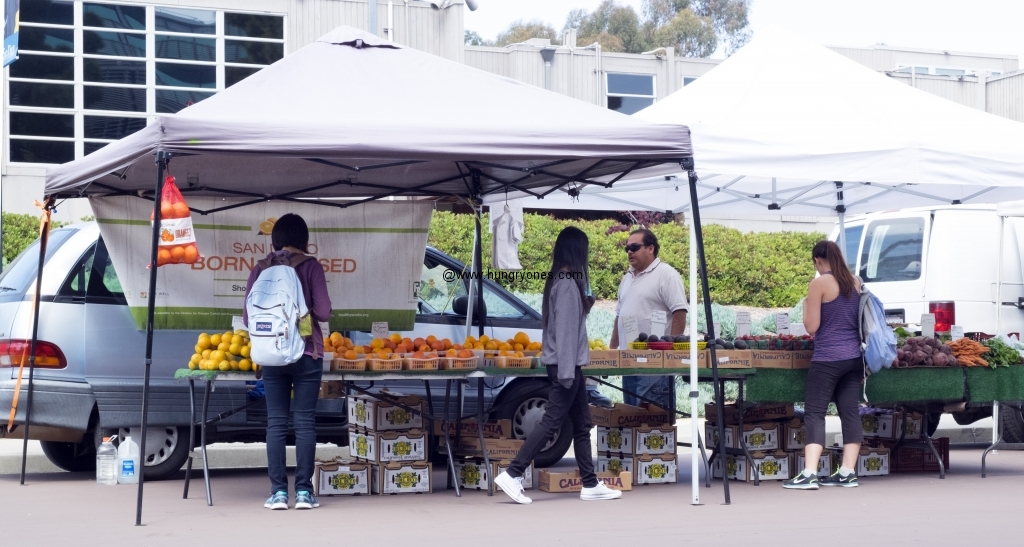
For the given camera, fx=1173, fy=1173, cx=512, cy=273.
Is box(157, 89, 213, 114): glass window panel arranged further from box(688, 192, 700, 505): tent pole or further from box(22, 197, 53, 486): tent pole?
box(688, 192, 700, 505): tent pole

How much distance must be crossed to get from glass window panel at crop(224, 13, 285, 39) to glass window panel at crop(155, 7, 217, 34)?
0.30 metres

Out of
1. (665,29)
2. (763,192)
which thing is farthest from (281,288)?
(665,29)

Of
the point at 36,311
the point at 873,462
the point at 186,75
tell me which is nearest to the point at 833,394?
the point at 873,462

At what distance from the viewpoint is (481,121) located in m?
7.23

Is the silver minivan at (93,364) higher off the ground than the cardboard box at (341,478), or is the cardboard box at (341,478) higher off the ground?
the silver minivan at (93,364)

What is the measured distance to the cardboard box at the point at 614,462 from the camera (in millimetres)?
8789

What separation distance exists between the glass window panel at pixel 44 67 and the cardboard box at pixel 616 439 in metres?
16.7

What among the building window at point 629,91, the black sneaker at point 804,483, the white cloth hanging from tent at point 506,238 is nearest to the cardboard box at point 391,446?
the white cloth hanging from tent at point 506,238

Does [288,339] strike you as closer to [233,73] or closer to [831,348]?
[831,348]

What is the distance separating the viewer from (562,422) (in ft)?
25.2

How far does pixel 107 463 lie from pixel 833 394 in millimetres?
5305

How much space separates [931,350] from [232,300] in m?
5.38

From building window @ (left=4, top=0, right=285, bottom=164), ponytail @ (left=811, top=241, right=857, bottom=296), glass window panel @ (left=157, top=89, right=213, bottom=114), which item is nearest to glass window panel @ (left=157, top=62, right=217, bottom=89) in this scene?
building window @ (left=4, top=0, right=285, bottom=164)

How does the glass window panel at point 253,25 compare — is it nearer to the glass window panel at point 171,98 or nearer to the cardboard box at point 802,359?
the glass window panel at point 171,98
